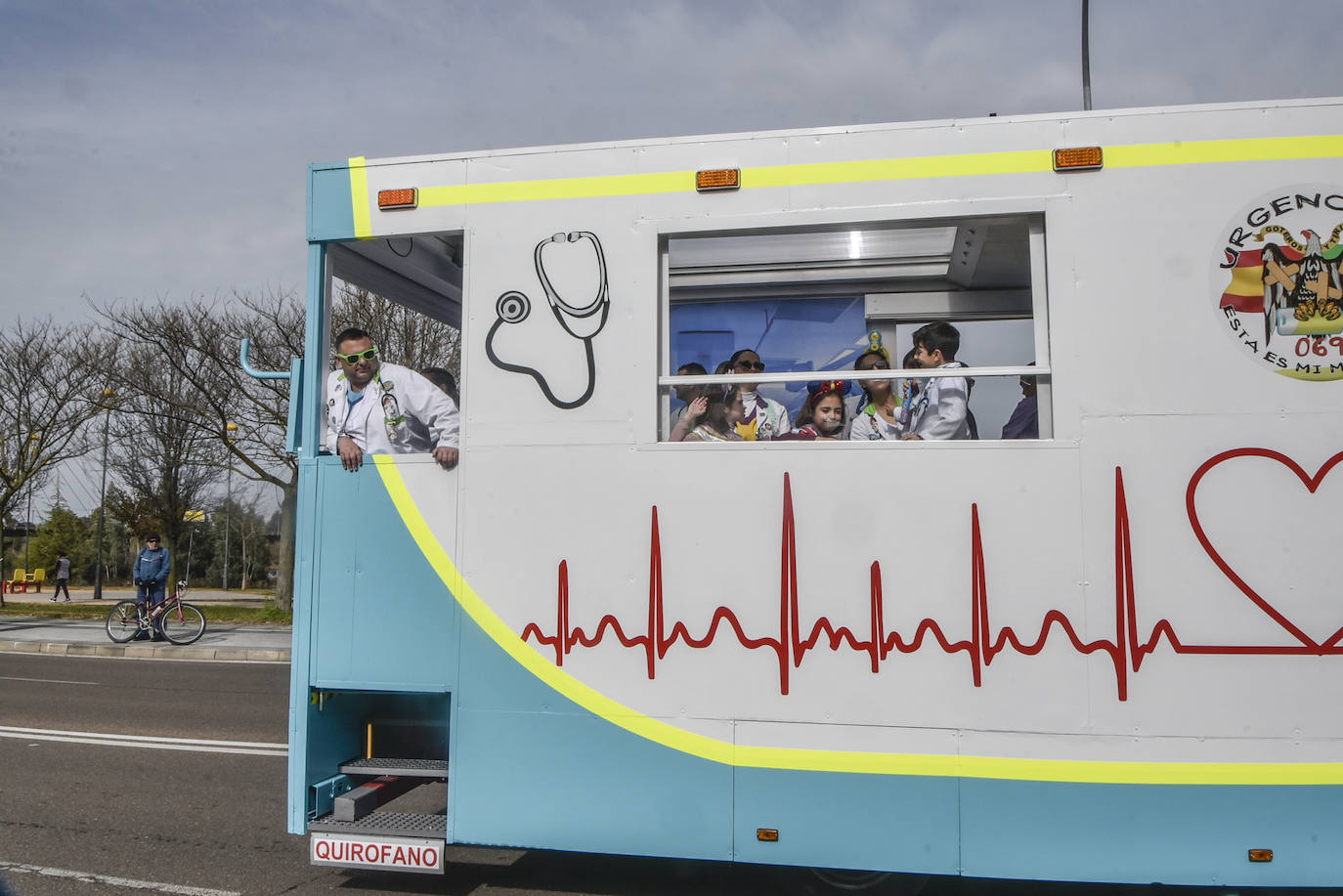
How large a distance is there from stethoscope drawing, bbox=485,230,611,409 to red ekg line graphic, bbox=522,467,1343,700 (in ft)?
2.42

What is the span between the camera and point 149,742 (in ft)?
27.5

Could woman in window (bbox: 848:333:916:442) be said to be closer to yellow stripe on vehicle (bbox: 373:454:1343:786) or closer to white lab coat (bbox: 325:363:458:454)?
yellow stripe on vehicle (bbox: 373:454:1343:786)

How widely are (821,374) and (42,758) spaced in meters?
7.28

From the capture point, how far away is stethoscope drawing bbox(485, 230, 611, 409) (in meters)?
4.15

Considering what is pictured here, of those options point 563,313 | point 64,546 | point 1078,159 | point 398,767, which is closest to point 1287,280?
point 1078,159

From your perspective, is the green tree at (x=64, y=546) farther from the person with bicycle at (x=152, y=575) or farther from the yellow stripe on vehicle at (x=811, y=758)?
A: the yellow stripe on vehicle at (x=811, y=758)

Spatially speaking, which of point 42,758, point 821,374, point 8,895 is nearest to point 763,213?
point 821,374

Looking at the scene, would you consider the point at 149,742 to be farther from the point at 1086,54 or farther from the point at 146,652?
the point at 1086,54

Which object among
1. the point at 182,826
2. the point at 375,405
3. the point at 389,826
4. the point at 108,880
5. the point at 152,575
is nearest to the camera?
the point at 389,826

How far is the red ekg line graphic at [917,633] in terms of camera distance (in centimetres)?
363

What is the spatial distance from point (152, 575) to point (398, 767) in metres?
12.8

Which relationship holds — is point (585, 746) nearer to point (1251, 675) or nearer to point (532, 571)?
point (532, 571)

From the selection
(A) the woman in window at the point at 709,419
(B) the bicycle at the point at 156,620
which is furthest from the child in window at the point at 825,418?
(B) the bicycle at the point at 156,620

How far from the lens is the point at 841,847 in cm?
376
